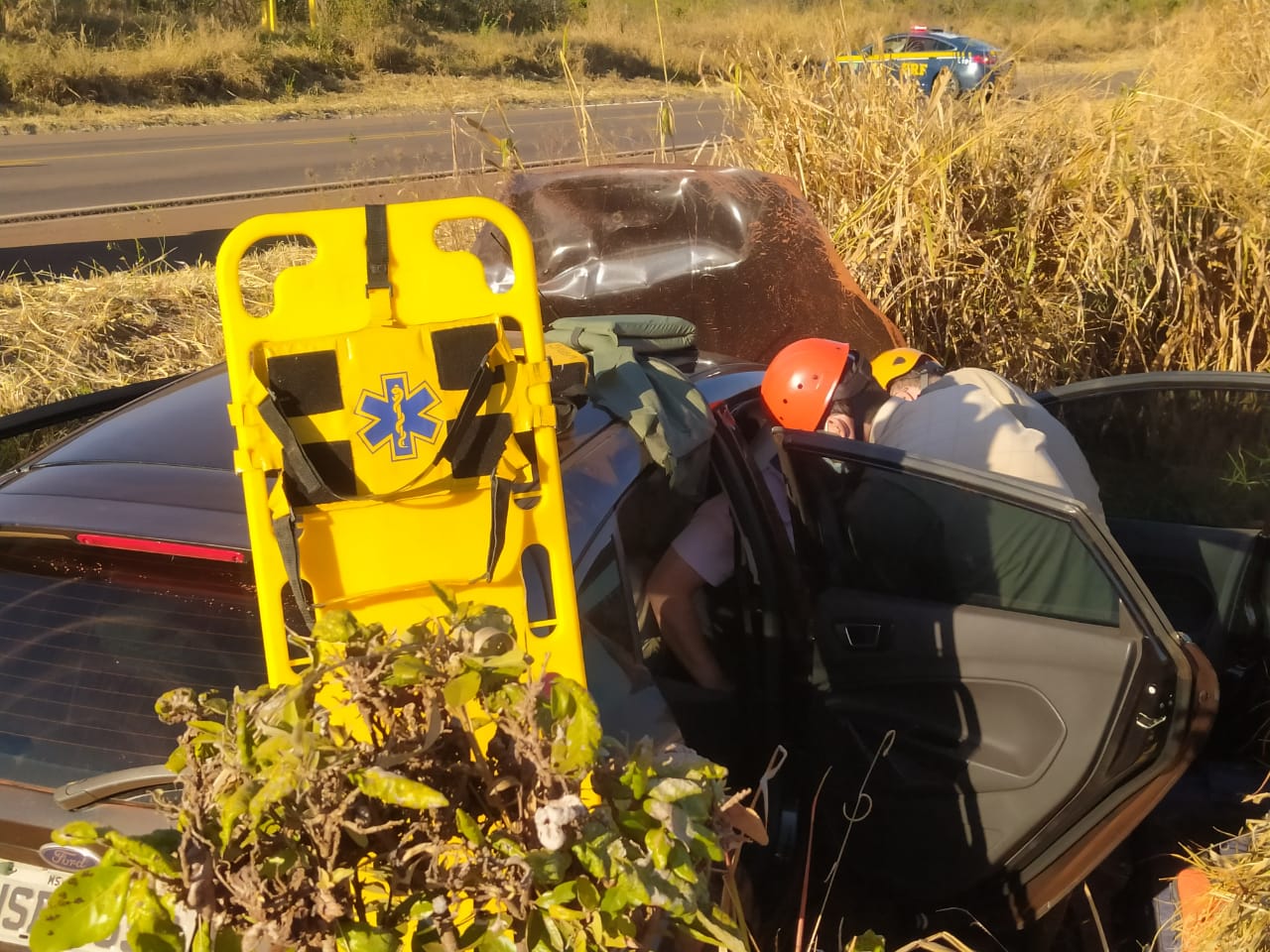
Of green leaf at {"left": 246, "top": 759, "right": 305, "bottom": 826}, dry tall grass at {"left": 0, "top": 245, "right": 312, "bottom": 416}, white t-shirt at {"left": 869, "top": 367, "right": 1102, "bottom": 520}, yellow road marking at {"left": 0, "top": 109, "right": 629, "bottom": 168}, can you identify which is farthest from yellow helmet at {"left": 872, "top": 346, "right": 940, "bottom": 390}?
yellow road marking at {"left": 0, "top": 109, "right": 629, "bottom": 168}

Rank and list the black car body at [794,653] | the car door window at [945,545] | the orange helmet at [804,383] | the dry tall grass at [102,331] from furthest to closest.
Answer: the dry tall grass at [102,331] → the orange helmet at [804,383] → the car door window at [945,545] → the black car body at [794,653]

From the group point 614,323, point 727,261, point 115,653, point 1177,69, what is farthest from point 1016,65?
point 115,653

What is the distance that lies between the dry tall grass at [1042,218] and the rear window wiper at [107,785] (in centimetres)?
443

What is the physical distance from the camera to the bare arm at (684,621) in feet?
9.54

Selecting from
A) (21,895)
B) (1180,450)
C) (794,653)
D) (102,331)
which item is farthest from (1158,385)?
(102,331)

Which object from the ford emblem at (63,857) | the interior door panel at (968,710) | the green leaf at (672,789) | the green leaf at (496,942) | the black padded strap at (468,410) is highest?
the black padded strap at (468,410)

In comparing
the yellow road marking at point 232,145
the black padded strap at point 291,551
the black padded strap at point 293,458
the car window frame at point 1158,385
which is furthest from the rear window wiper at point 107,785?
the yellow road marking at point 232,145

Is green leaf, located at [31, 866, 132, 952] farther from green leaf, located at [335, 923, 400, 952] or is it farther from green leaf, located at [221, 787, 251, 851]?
green leaf, located at [335, 923, 400, 952]

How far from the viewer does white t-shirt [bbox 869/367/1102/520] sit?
316 centimetres

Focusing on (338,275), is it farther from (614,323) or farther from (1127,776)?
(1127,776)

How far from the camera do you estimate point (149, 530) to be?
215 centimetres

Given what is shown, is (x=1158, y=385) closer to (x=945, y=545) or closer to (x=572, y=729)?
(x=945, y=545)

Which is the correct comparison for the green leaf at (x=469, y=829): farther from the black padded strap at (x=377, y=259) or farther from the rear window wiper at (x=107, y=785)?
the black padded strap at (x=377, y=259)

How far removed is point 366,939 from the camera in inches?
49.7
